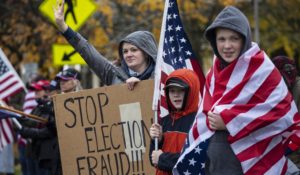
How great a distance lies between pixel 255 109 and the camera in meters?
5.84

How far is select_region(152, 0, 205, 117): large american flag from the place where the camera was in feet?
23.4

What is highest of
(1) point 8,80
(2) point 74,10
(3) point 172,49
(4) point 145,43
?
(2) point 74,10

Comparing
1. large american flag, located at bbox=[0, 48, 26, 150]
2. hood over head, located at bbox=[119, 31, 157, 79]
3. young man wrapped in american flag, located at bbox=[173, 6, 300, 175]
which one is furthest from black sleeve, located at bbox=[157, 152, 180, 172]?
large american flag, located at bbox=[0, 48, 26, 150]

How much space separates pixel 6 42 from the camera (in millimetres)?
21594

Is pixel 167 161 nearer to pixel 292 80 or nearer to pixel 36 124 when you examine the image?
pixel 292 80

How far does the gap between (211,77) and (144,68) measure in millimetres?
1782

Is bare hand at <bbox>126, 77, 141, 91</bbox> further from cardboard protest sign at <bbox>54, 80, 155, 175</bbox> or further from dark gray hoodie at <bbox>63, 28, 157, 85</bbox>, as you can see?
dark gray hoodie at <bbox>63, 28, 157, 85</bbox>

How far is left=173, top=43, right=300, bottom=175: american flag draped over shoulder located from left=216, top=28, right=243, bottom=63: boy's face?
57 millimetres

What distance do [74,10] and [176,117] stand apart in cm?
665

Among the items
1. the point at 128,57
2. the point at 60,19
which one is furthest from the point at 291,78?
the point at 60,19

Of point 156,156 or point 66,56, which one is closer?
point 156,156

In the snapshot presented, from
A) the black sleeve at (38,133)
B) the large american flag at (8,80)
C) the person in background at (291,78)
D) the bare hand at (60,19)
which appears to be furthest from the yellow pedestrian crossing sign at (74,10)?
the person in background at (291,78)

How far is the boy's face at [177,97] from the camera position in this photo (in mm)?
6625

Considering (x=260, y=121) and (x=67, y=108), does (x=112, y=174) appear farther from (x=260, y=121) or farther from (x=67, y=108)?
(x=260, y=121)
